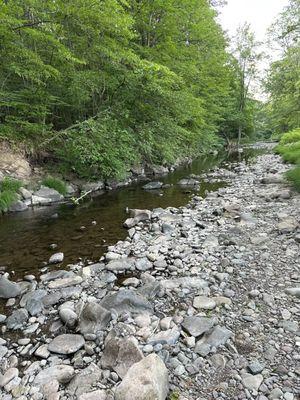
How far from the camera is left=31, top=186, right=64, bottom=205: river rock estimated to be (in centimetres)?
900

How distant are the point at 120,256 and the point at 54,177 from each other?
20.6 ft

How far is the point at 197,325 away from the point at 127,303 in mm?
896

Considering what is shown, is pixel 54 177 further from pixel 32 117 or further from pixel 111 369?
pixel 111 369

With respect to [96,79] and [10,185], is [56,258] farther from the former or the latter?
[96,79]

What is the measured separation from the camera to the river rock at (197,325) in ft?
9.96

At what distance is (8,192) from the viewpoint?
330 inches

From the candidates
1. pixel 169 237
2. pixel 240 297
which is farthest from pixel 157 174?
pixel 240 297

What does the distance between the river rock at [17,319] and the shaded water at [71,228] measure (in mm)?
1229

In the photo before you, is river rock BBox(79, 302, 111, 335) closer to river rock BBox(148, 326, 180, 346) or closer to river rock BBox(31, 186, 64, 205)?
river rock BBox(148, 326, 180, 346)

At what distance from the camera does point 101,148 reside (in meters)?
10.5

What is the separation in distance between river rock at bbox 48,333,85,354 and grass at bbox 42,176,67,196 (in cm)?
730

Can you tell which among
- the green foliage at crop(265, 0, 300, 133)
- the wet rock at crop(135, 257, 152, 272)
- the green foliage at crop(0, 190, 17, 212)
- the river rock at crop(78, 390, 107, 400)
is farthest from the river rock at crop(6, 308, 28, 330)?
the green foliage at crop(265, 0, 300, 133)

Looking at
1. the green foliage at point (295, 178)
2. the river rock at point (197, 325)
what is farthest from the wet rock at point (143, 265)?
the green foliage at point (295, 178)

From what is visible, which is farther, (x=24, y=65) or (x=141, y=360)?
(x=24, y=65)
